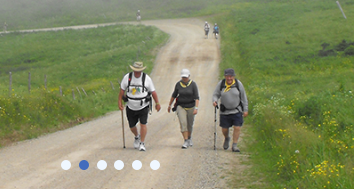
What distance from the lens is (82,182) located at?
278 inches

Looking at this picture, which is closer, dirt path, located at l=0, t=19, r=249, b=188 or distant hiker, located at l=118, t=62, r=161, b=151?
dirt path, located at l=0, t=19, r=249, b=188

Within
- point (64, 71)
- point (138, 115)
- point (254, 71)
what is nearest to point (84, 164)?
point (138, 115)

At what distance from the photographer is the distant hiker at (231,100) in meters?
9.74

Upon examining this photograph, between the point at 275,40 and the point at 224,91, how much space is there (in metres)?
27.0

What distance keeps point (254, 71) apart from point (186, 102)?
55.6 feet

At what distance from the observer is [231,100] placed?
9.77 meters

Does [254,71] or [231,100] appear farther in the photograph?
[254,71]

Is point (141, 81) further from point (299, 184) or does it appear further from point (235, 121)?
point (299, 184)

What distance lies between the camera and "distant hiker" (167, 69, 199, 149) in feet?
33.9

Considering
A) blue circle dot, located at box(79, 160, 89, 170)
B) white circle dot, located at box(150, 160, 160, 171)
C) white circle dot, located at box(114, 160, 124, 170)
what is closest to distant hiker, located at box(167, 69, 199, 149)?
white circle dot, located at box(150, 160, 160, 171)

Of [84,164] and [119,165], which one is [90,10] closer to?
[84,164]

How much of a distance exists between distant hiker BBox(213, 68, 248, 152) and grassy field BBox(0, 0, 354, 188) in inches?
36.4

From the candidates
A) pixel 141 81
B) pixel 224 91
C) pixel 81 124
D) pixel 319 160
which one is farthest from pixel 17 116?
pixel 319 160

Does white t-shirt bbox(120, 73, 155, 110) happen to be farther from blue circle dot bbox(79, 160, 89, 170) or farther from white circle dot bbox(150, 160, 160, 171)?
blue circle dot bbox(79, 160, 89, 170)
